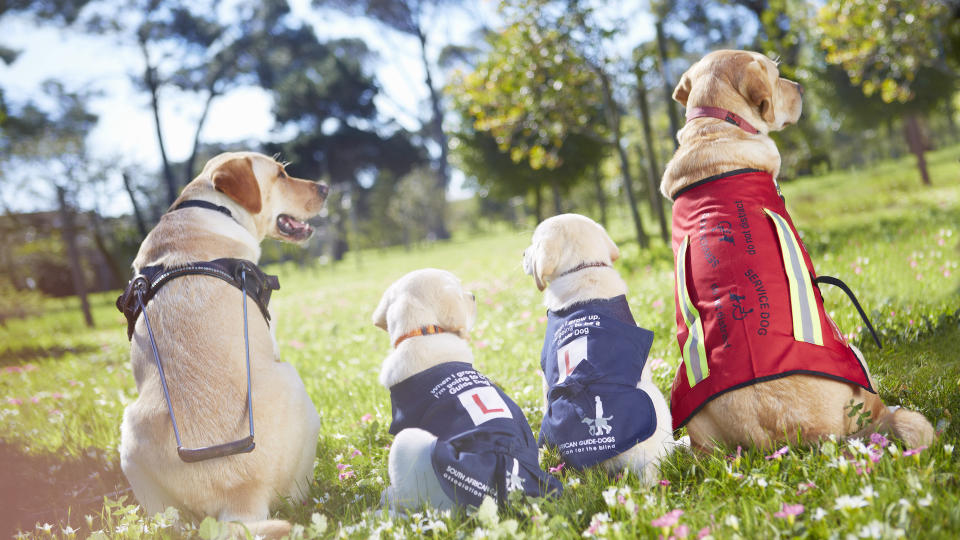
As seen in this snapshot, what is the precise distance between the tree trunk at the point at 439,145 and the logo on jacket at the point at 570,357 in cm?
3796

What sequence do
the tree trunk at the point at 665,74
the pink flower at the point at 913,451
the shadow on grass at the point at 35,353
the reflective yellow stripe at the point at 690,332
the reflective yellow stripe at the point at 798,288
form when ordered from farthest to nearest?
1. the tree trunk at the point at 665,74
2. the shadow on grass at the point at 35,353
3. the reflective yellow stripe at the point at 690,332
4. the reflective yellow stripe at the point at 798,288
5. the pink flower at the point at 913,451

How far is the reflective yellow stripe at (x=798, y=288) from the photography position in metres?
2.84

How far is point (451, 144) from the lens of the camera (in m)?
23.0

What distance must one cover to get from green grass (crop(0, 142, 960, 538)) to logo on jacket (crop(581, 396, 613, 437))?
0.22 m

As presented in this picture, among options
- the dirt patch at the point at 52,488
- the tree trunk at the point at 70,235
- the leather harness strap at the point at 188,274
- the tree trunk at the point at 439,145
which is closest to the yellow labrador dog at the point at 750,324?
the leather harness strap at the point at 188,274

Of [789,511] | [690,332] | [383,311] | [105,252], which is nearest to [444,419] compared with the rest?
[383,311]

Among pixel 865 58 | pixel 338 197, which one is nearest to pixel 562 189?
pixel 865 58

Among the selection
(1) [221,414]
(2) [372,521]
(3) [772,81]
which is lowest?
(2) [372,521]

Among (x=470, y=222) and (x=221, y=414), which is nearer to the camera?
(x=221, y=414)

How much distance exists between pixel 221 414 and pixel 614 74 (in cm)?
1129

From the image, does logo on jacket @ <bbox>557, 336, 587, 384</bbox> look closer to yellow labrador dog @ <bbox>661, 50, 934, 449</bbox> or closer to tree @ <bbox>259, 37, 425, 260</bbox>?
yellow labrador dog @ <bbox>661, 50, 934, 449</bbox>

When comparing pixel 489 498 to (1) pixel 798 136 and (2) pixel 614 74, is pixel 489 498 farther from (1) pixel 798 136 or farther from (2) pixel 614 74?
(1) pixel 798 136

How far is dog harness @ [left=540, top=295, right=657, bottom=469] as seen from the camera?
9.87 ft

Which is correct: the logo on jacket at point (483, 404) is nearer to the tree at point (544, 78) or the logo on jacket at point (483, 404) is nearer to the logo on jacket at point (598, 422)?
the logo on jacket at point (598, 422)
